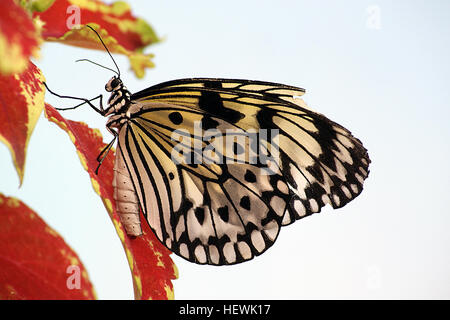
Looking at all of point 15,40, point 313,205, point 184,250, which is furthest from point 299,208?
point 15,40

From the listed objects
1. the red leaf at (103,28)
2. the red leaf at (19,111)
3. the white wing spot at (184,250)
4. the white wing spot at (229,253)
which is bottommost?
the white wing spot at (229,253)

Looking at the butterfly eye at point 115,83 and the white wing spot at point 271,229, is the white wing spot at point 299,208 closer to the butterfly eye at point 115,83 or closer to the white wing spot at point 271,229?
the white wing spot at point 271,229

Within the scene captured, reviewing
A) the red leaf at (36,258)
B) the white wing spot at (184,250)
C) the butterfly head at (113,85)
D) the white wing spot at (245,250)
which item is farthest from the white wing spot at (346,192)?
the red leaf at (36,258)

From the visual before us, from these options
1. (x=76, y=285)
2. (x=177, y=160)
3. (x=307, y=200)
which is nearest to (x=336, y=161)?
(x=307, y=200)

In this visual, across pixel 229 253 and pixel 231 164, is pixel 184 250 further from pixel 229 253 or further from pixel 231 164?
pixel 231 164

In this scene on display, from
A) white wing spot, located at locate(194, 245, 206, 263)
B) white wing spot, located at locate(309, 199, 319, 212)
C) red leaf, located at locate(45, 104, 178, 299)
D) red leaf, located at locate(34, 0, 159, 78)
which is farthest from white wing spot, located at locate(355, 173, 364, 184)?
red leaf, located at locate(34, 0, 159, 78)
